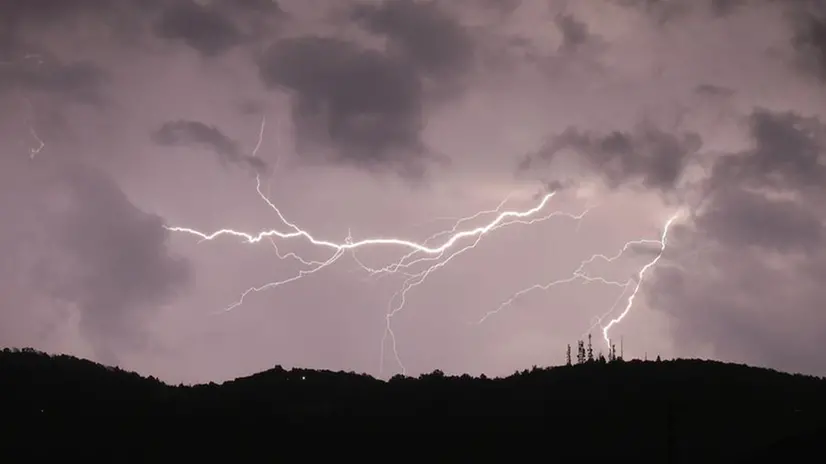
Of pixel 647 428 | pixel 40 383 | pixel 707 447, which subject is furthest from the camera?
pixel 40 383

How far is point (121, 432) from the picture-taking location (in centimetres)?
5862

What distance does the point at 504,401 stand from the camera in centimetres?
6362

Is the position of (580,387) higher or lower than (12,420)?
higher

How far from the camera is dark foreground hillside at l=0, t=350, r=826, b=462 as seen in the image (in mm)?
53969

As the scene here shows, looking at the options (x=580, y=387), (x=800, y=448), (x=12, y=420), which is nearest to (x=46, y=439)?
(x=12, y=420)

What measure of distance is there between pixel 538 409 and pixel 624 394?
585 cm

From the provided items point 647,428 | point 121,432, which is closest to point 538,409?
point 647,428

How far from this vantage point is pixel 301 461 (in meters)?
56.1

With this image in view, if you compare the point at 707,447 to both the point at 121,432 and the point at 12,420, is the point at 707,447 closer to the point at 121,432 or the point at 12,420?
the point at 121,432

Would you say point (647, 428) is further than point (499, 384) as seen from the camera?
No

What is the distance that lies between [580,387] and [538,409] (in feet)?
14.5

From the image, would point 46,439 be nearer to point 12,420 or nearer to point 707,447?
point 12,420

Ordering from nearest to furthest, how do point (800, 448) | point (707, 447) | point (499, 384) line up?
point (800, 448) → point (707, 447) → point (499, 384)

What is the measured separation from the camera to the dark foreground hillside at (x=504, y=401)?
5397cm
